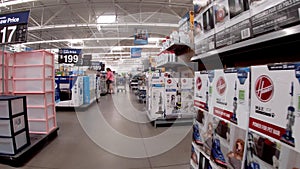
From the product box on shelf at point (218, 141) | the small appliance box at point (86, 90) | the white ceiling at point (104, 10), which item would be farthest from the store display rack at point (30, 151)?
the white ceiling at point (104, 10)

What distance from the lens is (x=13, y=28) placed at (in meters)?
2.85

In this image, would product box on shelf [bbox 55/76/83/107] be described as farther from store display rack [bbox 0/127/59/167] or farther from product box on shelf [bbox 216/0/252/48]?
product box on shelf [bbox 216/0/252/48]

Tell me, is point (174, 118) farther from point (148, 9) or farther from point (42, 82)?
point (148, 9)

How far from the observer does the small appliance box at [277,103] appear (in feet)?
1.80

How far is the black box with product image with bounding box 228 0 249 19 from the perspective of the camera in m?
0.78

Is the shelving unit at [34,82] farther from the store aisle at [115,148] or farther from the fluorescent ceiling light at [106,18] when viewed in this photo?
the fluorescent ceiling light at [106,18]

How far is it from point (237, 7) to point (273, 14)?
22 cm

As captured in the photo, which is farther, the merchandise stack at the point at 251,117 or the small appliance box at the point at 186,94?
the small appliance box at the point at 186,94

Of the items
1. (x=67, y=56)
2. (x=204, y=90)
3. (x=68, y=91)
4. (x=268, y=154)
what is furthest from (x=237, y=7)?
(x=67, y=56)

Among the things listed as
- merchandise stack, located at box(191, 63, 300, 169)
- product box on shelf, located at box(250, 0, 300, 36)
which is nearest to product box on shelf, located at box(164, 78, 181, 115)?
merchandise stack, located at box(191, 63, 300, 169)

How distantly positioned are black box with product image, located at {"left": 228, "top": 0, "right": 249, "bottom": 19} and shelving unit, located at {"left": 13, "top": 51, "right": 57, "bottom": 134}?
3.56 m

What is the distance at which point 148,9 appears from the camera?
8.80m

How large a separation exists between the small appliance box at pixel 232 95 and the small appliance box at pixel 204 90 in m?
0.06

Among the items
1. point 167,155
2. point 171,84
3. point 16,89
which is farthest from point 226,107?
point 16,89
